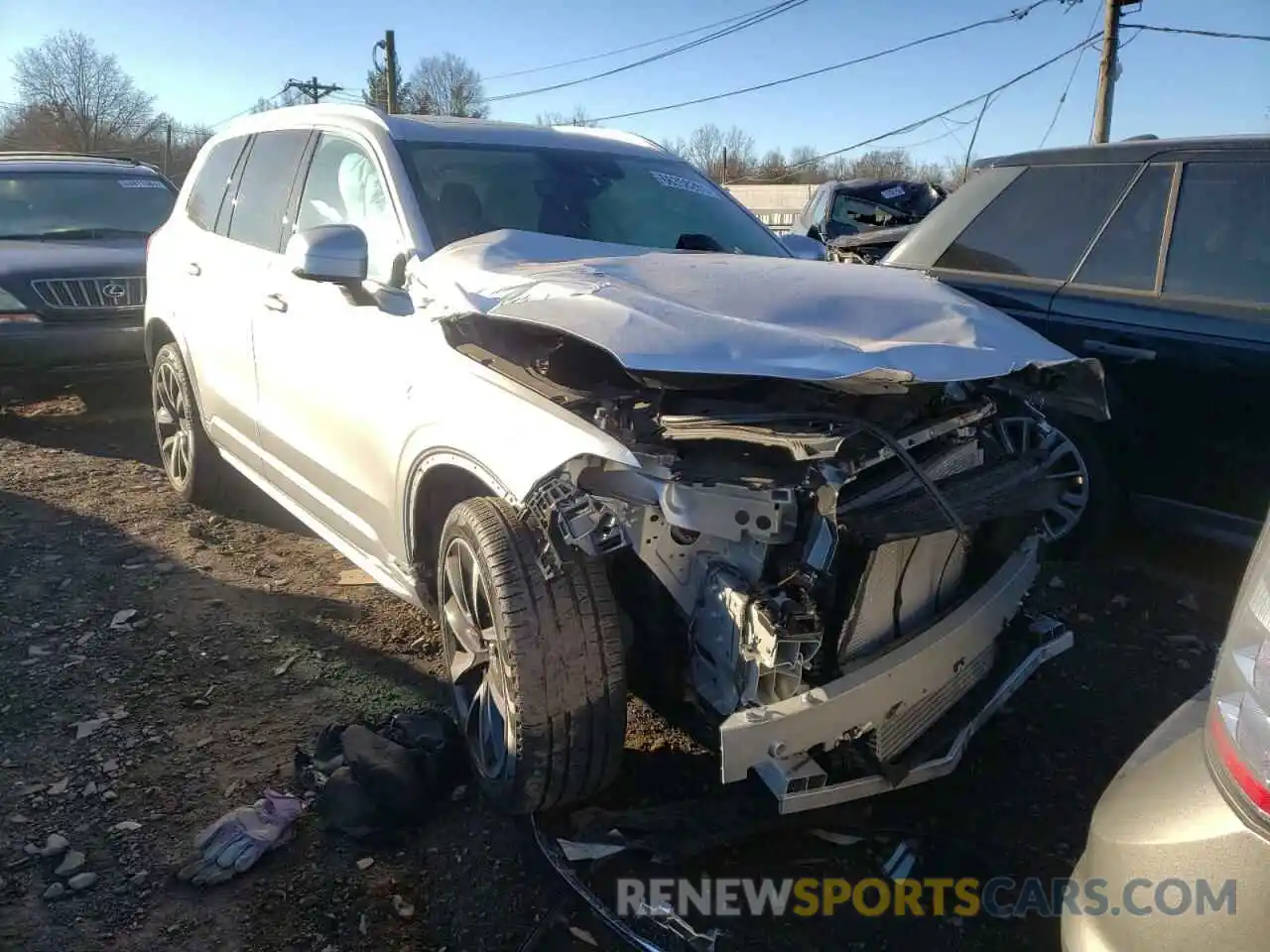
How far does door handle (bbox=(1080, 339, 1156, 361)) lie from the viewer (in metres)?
3.96

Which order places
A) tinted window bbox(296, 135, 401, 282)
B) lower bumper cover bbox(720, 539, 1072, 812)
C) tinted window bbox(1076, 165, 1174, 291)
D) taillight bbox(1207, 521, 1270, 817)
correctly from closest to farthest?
taillight bbox(1207, 521, 1270, 817)
lower bumper cover bbox(720, 539, 1072, 812)
tinted window bbox(296, 135, 401, 282)
tinted window bbox(1076, 165, 1174, 291)

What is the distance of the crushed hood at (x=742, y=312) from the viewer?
219 centimetres

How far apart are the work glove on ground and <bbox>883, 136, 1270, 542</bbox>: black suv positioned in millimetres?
3413

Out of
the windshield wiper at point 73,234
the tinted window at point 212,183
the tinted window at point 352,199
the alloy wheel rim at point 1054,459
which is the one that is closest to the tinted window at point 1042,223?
the alloy wheel rim at point 1054,459

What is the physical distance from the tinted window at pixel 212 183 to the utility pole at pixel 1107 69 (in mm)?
14989

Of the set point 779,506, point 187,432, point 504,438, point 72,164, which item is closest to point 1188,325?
point 779,506

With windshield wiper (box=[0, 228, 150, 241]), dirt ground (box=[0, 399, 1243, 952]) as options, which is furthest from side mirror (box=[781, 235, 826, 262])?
windshield wiper (box=[0, 228, 150, 241])

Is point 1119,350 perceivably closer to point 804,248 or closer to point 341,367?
point 804,248

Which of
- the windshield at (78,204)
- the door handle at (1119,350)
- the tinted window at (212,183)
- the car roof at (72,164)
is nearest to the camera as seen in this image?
the door handle at (1119,350)

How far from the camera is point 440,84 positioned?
49469 mm

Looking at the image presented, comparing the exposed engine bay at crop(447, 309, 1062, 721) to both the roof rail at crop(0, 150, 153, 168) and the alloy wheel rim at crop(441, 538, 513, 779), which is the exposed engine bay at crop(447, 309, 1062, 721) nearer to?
the alloy wheel rim at crop(441, 538, 513, 779)

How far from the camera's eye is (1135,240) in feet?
13.7

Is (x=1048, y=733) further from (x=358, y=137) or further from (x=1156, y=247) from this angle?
(x=358, y=137)

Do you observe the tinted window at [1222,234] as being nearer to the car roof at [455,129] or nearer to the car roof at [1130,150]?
the car roof at [1130,150]
